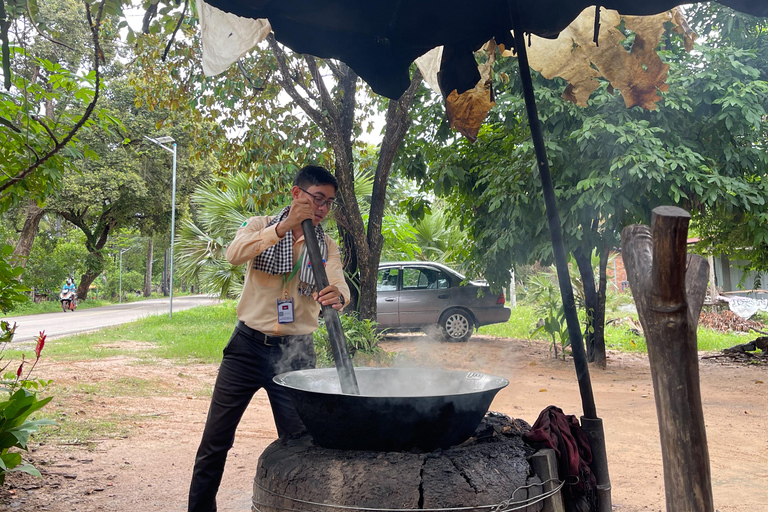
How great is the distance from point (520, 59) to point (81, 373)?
840 cm

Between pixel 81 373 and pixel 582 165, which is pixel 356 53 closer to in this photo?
pixel 582 165

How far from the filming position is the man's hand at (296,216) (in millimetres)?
2531

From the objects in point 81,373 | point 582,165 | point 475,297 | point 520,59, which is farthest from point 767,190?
point 81,373

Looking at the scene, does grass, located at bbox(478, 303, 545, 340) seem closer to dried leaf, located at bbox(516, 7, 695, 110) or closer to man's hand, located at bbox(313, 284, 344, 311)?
dried leaf, located at bbox(516, 7, 695, 110)

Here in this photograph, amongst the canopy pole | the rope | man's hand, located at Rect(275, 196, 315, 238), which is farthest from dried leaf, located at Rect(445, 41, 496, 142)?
the rope

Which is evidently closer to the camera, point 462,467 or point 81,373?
point 462,467

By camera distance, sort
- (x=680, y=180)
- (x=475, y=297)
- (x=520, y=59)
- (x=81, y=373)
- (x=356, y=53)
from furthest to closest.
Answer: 1. (x=475, y=297)
2. (x=81, y=373)
3. (x=680, y=180)
4. (x=356, y=53)
5. (x=520, y=59)

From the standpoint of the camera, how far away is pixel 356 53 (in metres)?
2.53

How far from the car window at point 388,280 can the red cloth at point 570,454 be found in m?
9.42

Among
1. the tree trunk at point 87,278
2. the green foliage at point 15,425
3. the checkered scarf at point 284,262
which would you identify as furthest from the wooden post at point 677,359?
the tree trunk at point 87,278

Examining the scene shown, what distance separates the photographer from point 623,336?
43.0 ft

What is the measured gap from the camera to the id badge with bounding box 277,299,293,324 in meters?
2.76

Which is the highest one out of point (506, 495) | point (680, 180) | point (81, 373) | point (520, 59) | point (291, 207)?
point (680, 180)

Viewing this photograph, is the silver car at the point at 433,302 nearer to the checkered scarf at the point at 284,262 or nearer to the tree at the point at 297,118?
the tree at the point at 297,118
